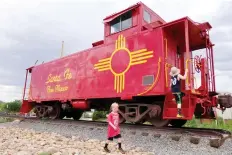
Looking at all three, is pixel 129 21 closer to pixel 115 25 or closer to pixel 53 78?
pixel 115 25

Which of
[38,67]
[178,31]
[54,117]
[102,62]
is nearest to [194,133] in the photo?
[178,31]

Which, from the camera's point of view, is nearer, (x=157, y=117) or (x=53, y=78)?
(x=157, y=117)

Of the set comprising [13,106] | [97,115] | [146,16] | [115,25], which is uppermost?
[146,16]

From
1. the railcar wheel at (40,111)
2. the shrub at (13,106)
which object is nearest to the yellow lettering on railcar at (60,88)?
the railcar wheel at (40,111)

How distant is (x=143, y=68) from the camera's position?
729 cm

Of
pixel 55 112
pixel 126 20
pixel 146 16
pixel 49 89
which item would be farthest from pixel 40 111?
pixel 146 16

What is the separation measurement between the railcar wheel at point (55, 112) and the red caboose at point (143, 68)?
1.65m

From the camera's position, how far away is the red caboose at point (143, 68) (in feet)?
22.5

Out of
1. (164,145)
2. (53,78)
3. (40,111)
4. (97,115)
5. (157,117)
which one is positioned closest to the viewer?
(164,145)

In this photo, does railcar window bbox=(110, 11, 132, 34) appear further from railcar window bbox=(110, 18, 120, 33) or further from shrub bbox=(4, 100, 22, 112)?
shrub bbox=(4, 100, 22, 112)

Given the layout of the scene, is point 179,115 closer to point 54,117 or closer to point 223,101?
point 223,101

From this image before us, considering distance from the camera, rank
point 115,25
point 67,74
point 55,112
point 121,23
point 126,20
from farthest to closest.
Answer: point 55,112 → point 67,74 → point 115,25 → point 121,23 → point 126,20

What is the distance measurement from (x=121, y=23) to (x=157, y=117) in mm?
3657

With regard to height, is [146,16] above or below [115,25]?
above
